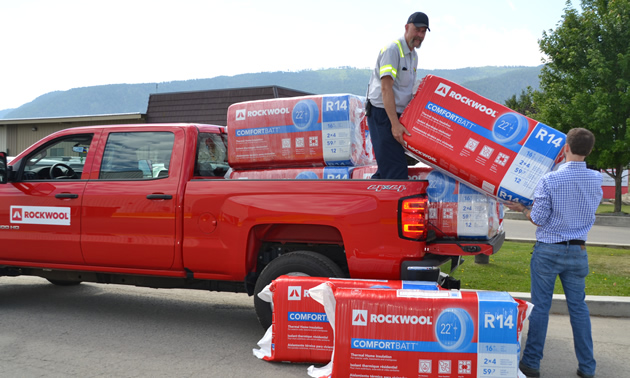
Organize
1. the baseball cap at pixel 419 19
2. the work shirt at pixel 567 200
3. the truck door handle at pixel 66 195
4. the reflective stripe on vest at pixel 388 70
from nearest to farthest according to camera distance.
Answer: the work shirt at pixel 567 200
the reflective stripe on vest at pixel 388 70
the baseball cap at pixel 419 19
the truck door handle at pixel 66 195

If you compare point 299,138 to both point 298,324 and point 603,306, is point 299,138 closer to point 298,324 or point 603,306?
point 298,324

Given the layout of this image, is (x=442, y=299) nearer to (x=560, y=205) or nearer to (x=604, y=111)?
(x=560, y=205)

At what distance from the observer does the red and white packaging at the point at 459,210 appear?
440 centimetres

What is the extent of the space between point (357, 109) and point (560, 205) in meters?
1.92

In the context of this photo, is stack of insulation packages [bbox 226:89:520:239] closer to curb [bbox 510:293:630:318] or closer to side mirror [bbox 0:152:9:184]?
curb [bbox 510:293:630:318]

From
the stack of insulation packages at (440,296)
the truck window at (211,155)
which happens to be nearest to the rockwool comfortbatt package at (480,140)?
the stack of insulation packages at (440,296)

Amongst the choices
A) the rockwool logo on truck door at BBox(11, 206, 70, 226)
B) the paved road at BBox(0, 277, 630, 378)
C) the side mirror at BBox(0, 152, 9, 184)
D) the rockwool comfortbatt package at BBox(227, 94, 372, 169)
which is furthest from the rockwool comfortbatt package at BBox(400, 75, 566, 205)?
the side mirror at BBox(0, 152, 9, 184)

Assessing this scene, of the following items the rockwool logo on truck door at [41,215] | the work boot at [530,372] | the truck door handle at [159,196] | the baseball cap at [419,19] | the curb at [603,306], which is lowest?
the curb at [603,306]

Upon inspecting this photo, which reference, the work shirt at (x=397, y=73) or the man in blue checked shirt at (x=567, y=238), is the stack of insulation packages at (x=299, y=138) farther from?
the man in blue checked shirt at (x=567, y=238)

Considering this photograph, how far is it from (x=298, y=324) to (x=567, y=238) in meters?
2.06

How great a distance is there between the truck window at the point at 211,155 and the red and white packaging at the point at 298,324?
1577 millimetres

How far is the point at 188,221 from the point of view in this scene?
5.05m

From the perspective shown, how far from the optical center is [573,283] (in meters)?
4.17

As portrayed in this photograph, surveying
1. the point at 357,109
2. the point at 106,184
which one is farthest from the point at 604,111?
the point at 106,184
